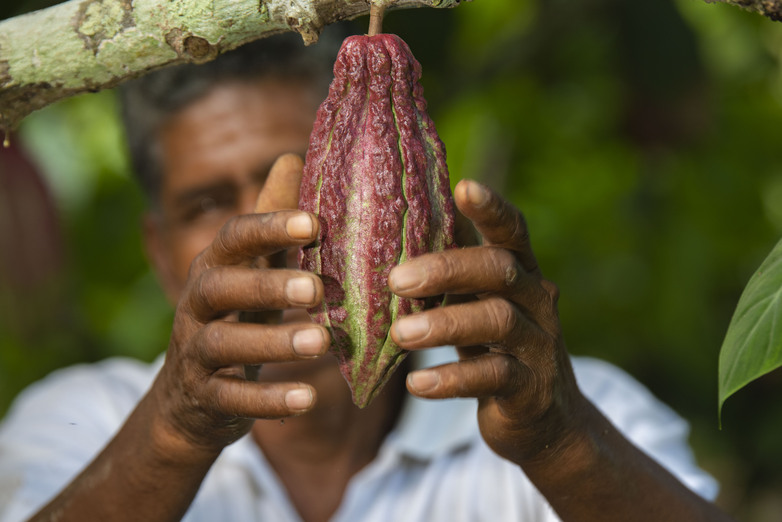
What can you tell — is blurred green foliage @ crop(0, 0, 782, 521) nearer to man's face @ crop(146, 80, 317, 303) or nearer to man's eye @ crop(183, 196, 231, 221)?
man's face @ crop(146, 80, 317, 303)

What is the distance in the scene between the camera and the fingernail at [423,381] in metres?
0.83

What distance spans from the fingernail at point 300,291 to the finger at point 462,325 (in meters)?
0.08

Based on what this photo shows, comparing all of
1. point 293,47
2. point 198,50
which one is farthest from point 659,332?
point 198,50

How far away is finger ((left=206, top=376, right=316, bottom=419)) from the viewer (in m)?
0.85

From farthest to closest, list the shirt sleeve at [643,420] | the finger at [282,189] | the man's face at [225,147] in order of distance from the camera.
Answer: the shirt sleeve at [643,420] → the man's face at [225,147] → the finger at [282,189]

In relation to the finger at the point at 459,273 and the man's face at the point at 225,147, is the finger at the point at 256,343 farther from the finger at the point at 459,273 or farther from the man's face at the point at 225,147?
the man's face at the point at 225,147

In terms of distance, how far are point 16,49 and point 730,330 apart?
745 millimetres

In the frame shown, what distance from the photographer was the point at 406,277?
79 cm

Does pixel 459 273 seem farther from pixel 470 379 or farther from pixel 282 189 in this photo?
pixel 282 189

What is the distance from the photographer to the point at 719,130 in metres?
2.96

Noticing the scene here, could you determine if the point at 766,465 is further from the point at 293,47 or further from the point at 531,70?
the point at 293,47

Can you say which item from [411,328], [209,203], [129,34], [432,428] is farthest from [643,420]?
[129,34]

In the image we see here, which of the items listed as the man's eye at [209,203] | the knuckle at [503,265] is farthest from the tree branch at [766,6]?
the man's eye at [209,203]

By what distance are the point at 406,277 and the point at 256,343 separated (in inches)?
6.8
